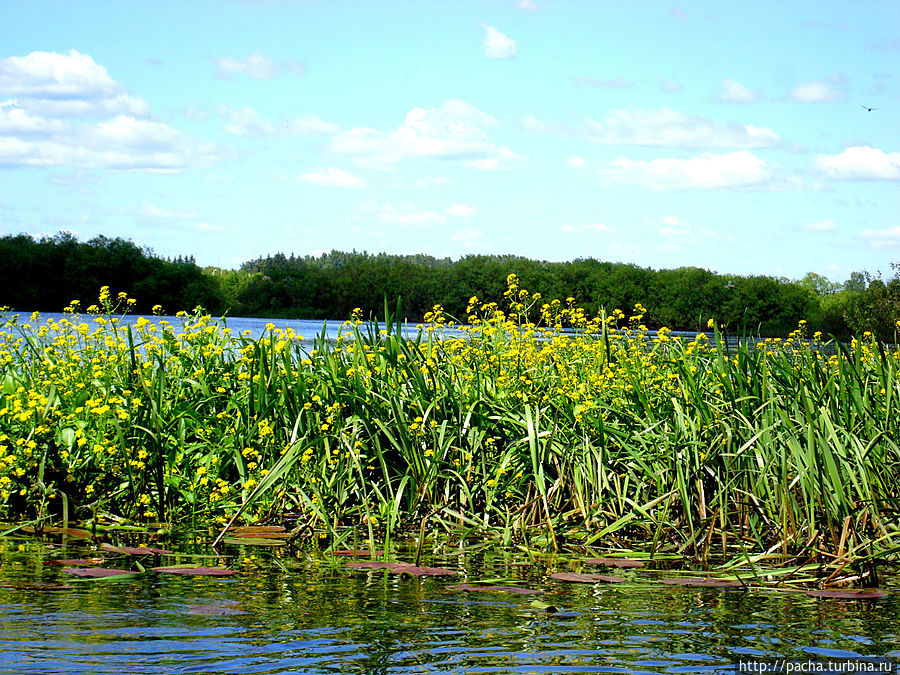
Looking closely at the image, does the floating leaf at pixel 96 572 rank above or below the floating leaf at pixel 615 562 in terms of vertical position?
above

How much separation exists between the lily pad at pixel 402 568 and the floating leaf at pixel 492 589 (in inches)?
12.0

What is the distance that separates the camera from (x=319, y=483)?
672cm

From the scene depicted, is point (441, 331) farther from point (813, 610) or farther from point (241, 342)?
point (813, 610)

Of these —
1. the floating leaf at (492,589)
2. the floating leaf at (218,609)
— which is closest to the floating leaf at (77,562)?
the floating leaf at (218,609)

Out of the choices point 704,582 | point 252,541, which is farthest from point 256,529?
point 704,582

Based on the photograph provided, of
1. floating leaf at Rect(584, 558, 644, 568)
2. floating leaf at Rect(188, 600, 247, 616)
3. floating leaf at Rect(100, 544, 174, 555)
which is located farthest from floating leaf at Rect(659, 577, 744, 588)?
floating leaf at Rect(100, 544, 174, 555)

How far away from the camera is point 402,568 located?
5477 mm

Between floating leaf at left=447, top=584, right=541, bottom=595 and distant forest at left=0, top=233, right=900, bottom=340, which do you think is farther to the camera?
distant forest at left=0, top=233, right=900, bottom=340

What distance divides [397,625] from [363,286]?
74169 millimetres

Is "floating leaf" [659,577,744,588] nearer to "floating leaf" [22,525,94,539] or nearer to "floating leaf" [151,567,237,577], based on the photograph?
"floating leaf" [151,567,237,577]

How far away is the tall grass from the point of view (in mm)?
6262

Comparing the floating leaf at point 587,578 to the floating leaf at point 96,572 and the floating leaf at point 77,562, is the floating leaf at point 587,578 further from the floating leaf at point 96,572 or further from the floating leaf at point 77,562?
the floating leaf at point 77,562

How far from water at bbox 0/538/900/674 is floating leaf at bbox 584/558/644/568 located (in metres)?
0.25

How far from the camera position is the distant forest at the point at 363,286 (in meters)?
51.6
